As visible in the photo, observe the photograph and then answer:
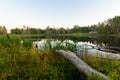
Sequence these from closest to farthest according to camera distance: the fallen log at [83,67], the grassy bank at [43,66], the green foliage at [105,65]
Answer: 1. the fallen log at [83,67]
2. the grassy bank at [43,66]
3. the green foliage at [105,65]

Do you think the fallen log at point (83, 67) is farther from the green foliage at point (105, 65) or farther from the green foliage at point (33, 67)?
the green foliage at point (105, 65)

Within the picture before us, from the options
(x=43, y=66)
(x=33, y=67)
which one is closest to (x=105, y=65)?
(x=43, y=66)

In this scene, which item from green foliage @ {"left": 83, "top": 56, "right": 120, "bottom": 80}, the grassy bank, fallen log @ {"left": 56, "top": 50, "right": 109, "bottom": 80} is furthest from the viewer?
green foliage @ {"left": 83, "top": 56, "right": 120, "bottom": 80}

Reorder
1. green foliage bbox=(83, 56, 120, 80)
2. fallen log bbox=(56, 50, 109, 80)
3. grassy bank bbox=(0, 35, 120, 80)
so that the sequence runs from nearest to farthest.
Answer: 1. fallen log bbox=(56, 50, 109, 80)
2. grassy bank bbox=(0, 35, 120, 80)
3. green foliage bbox=(83, 56, 120, 80)

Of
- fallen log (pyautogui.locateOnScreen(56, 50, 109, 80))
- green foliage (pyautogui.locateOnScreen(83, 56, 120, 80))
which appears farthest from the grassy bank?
fallen log (pyautogui.locateOnScreen(56, 50, 109, 80))

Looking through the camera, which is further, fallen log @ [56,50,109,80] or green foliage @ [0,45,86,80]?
green foliage @ [0,45,86,80]

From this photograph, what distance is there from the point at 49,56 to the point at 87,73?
7.28ft

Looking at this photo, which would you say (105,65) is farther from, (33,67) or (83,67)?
(33,67)

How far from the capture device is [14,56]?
26.3ft

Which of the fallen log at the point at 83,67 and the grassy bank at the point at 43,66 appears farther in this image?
the grassy bank at the point at 43,66

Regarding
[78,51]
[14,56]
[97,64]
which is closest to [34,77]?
[14,56]

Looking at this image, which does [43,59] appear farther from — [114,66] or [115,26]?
[115,26]

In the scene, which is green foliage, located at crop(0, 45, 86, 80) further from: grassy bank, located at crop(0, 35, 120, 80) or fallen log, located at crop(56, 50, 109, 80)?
fallen log, located at crop(56, 50, 109, 80)

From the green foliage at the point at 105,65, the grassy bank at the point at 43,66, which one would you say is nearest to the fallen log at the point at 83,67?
the grassy bank at the point at 43,66
